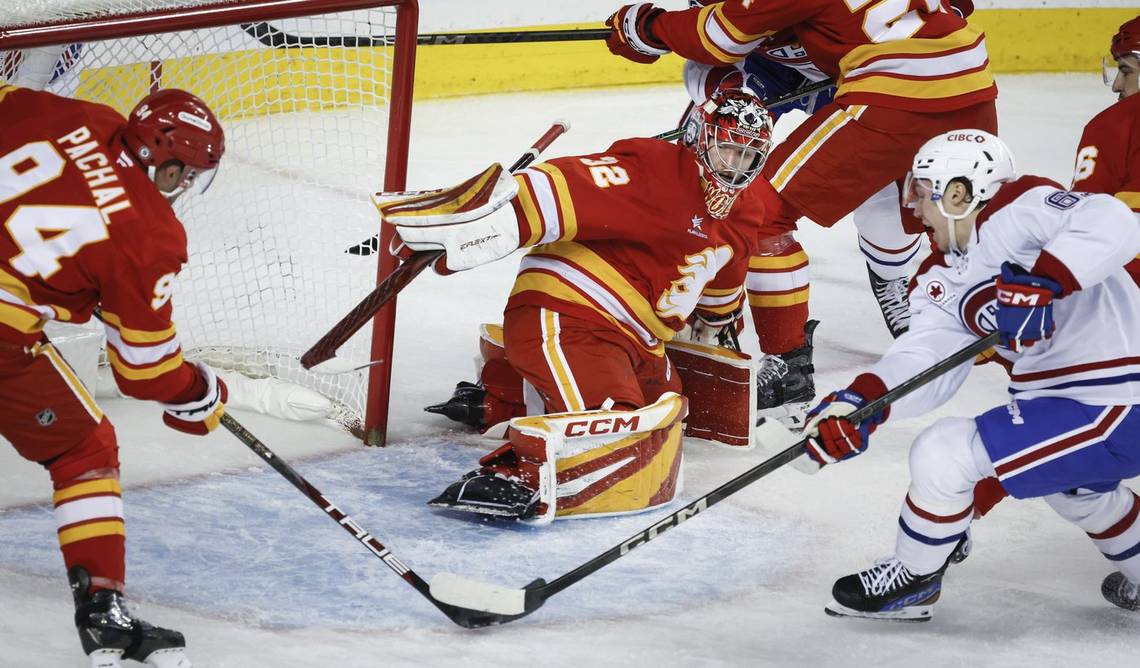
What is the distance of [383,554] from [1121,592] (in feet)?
4.39

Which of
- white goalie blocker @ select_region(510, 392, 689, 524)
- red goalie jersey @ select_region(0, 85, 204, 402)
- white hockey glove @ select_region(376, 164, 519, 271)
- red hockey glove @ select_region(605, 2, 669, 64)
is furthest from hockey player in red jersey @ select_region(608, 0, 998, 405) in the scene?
red goalie jersey @ select_region(0, 85, 204, 402)

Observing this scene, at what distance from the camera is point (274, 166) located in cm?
385

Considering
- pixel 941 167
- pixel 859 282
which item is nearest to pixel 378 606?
pixel 941 167

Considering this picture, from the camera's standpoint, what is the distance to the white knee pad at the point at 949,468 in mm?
2475

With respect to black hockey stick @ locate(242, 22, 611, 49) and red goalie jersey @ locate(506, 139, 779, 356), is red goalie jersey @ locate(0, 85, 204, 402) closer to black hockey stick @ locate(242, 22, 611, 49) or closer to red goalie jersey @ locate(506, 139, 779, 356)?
red goalie jersey @ locate(506, 139, 779, 356)

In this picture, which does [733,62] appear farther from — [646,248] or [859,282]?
[859,282]

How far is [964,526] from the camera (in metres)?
2.54

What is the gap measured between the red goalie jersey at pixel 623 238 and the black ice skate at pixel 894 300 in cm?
106

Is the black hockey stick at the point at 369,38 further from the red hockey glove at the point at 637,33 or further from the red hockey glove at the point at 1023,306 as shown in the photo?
the red hockey glove at the point at 1023,306

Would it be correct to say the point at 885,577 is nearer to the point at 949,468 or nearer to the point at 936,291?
the point at 949,468

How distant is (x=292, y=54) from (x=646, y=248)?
1.57m

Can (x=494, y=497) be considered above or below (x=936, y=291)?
below

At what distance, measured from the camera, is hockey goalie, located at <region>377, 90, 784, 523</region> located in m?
2.97

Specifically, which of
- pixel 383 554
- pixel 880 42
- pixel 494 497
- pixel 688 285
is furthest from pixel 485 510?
pixel 880 42
